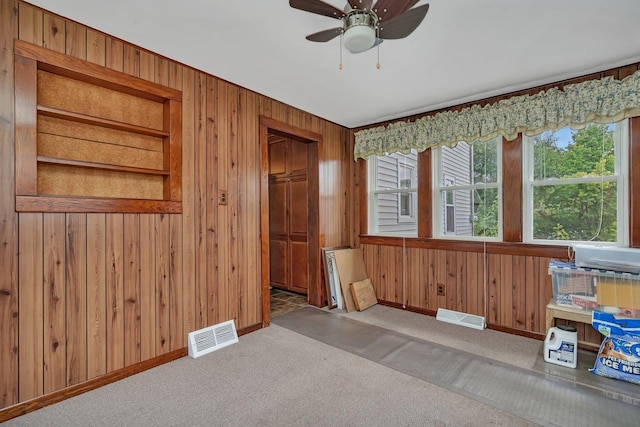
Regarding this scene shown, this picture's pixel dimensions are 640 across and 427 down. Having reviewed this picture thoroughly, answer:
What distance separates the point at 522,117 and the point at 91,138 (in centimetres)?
→ 391

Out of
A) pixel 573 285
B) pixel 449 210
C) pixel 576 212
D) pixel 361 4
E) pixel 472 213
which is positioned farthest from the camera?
pixel 449 210

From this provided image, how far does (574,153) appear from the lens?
2973 millimetres

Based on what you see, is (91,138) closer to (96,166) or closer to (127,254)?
(96,166)

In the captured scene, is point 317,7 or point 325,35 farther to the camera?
point 325,35

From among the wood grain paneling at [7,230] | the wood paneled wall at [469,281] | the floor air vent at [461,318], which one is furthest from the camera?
the floor air vent at [461,318]

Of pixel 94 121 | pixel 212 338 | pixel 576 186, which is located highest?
pixel 94 121

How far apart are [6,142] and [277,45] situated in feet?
6.14

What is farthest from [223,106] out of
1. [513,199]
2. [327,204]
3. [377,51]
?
[513,199]

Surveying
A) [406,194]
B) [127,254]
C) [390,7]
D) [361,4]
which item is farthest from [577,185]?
[127,254]

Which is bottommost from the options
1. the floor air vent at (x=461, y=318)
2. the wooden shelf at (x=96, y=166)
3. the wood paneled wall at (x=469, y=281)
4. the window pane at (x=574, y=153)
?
the floor air vent at (x=461, y=318)

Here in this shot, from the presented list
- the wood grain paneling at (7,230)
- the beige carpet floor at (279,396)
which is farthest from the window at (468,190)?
the wood grain paneling at (7,230)

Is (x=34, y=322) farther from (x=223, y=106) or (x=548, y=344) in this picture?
(x=548, y=344)

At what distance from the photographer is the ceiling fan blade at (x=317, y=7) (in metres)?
1.66

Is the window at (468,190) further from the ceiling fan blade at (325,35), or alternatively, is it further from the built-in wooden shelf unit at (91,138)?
the built-in wooden shelf unit at (91,138)
